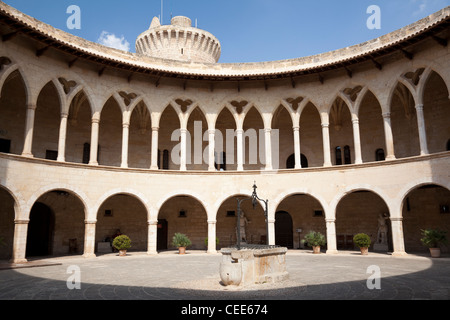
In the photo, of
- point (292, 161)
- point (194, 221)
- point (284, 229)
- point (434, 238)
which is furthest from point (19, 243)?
point (434, 238)

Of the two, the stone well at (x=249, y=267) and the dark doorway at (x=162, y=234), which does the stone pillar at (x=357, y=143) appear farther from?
the dark doorway at (x=162, y=234)

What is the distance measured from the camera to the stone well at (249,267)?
28.2 ft

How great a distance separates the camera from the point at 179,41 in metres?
29.5

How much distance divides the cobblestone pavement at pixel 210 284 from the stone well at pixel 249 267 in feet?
0.77

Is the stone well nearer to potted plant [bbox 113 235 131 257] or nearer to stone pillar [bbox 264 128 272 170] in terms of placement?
potted plant [bbox 113 235 131 257]

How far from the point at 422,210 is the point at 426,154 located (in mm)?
4514

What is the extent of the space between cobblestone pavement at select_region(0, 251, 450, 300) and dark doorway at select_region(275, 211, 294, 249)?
9.99m

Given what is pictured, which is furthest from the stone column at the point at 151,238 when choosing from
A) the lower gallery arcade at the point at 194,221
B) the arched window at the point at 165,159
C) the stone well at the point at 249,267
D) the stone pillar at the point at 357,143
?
the stone pillar at the point at 357,143

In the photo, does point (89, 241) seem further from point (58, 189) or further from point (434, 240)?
point (434, 240)

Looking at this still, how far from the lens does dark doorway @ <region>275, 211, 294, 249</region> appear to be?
22875 millimetres

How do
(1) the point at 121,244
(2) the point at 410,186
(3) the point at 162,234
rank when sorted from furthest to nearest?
1. (3) the point at 162,234
2. (1) the point at 121,244
3. (2) the point at 410,186

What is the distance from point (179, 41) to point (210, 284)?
2419 cm

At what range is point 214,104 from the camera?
21359 millimetres
